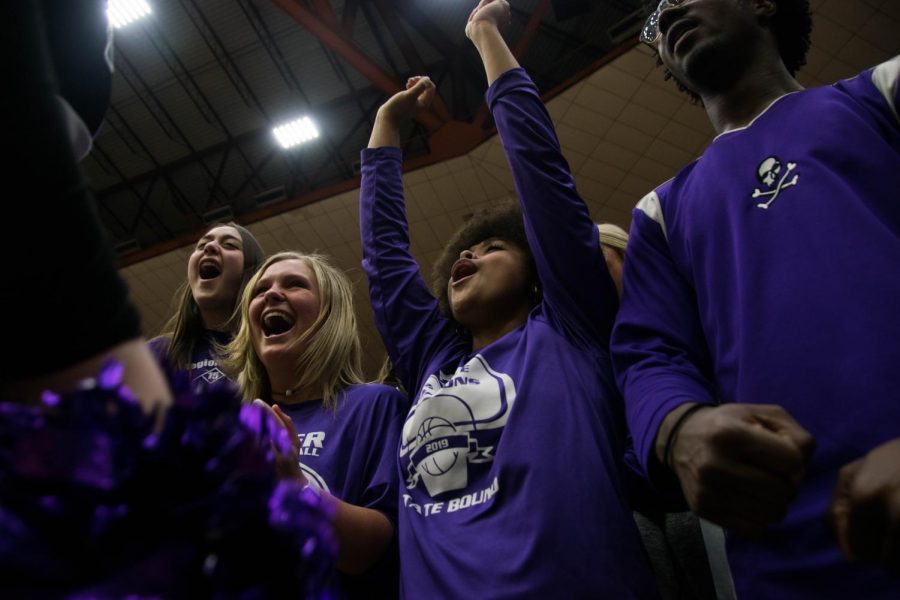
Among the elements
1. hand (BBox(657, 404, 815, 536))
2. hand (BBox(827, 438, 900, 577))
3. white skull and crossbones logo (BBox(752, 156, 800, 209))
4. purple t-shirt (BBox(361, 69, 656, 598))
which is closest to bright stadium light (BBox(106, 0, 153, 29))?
purple t-shirt (BBox(361, 69, 656, 598))

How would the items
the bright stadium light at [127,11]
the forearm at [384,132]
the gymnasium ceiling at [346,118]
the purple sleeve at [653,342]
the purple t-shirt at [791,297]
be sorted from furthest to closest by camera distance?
the bright stadium light at [127,11]
the gymnasium ceiling at [346,118]
the forearm at [384,132]
the purple sleeve at [653,342]
the purple t-shirt at [791,297]

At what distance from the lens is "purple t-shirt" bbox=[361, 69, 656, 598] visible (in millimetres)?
844

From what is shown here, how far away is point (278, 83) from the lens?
634 cm

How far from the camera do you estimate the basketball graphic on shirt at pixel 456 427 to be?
104cm

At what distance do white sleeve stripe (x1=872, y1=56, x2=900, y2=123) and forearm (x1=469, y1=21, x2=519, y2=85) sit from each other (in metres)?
0.73

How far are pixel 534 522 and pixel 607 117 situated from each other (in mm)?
4320

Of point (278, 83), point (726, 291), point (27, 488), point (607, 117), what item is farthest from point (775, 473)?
point (278, 83)

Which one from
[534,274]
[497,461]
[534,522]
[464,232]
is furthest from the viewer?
[464,232]

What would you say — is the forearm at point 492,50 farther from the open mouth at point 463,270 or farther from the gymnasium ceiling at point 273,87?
the gymnasium ceiling at point 273,87

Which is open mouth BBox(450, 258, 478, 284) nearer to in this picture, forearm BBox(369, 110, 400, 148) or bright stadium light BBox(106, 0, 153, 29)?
forearm BBox(369, 110, 400, 148)

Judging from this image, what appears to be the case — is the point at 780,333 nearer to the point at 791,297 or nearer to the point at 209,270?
the point at 791,297

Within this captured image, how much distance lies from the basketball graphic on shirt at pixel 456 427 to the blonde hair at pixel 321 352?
326 millimetres

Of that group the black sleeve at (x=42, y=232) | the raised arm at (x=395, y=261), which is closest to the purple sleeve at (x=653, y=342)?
the raised arm at (x=395, y=261)

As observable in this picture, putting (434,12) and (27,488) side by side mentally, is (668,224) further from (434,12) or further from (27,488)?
(434,12)
